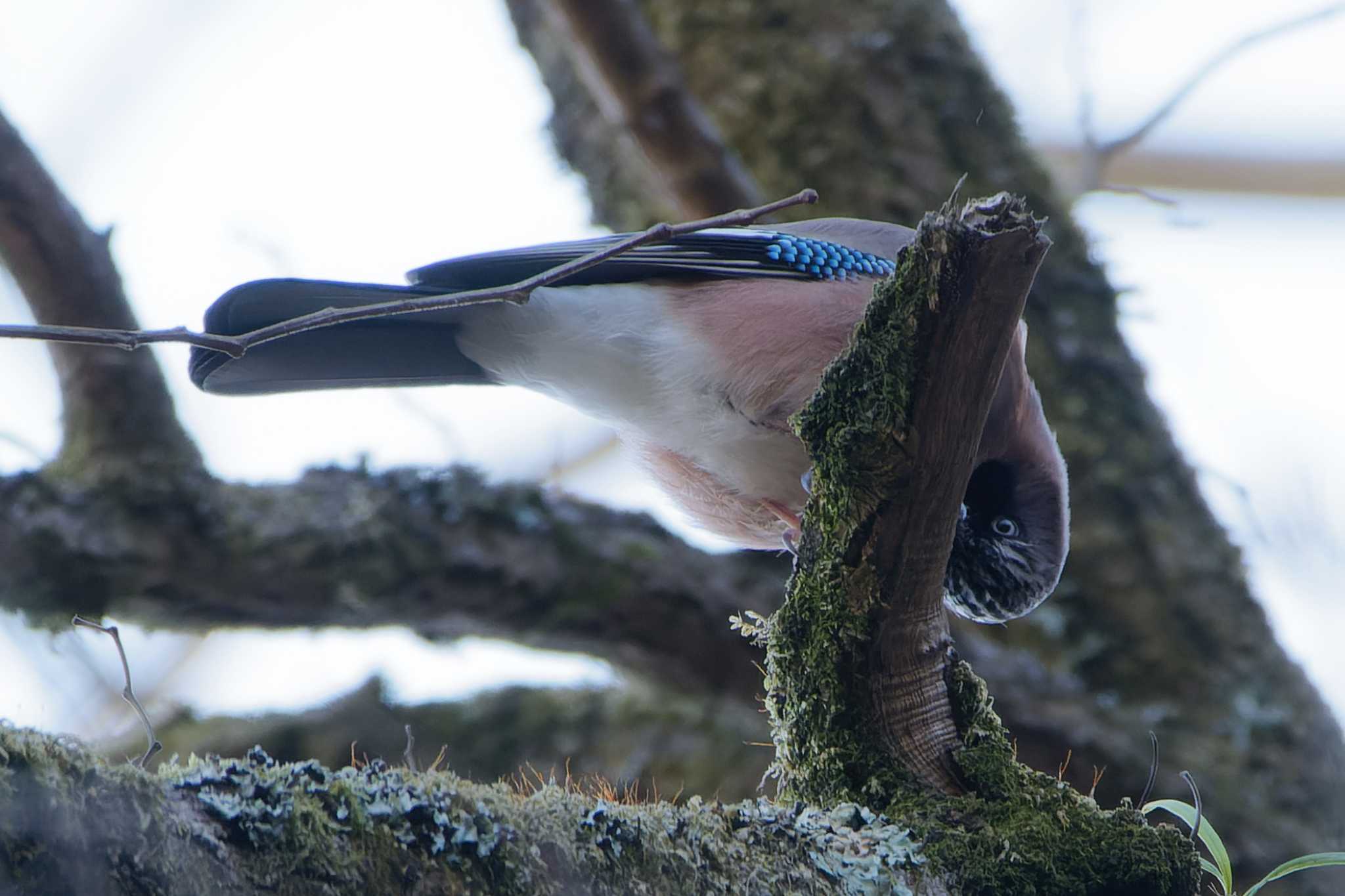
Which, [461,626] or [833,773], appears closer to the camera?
[833,773]

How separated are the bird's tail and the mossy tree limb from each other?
5.10 ft

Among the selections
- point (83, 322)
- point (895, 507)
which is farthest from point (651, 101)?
point (895, 507)

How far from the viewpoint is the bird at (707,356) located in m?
3.32

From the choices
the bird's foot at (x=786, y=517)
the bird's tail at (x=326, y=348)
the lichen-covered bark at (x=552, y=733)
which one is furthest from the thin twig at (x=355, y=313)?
the lichen-covered bark at (x=552, y=733)

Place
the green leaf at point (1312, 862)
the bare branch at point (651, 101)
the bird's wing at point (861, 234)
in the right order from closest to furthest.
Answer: the green leaf at point (1312, 862)
the bird's wing at point (861, 234)
the bare branch at point (651, 101)

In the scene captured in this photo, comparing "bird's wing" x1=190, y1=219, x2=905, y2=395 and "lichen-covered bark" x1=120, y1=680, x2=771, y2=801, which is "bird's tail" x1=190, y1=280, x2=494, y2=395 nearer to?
"bird's wing" x1=190, y1=219, x2=905, y2=395

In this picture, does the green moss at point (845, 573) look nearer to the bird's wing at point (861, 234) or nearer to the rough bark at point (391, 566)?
Answer: the bird's wing at point (861, 234)

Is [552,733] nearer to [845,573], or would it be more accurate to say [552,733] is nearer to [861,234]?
[861,234]

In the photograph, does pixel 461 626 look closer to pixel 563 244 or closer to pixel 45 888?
pixel 563 244

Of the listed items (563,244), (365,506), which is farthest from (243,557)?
(563,244)

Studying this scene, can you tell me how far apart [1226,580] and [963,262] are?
4806 millimetres

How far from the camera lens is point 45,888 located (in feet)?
4.05

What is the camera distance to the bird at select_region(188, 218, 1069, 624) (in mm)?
3318

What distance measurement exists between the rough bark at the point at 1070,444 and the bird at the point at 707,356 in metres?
1.65
